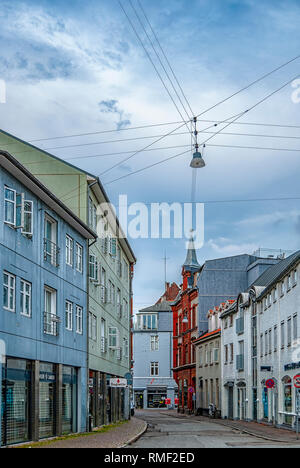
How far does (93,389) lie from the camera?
35.8 m

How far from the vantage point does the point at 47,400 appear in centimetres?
2667

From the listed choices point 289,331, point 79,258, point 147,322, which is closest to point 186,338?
point 147,322

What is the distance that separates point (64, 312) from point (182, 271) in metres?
49.5

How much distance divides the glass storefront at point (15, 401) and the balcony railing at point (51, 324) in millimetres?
2184

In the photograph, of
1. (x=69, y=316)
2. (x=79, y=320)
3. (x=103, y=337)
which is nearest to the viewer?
(x=69, y=316)

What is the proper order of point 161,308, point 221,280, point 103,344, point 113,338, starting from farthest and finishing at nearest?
point 161,308
point 221,280
point 113,338
point 103,344

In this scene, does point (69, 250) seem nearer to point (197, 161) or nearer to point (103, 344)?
point (103, 344)

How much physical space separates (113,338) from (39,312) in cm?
1733

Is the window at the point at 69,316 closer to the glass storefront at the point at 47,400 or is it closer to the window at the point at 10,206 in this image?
the glass storefront at the point at 47,400

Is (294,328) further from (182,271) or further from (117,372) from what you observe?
(182,271)

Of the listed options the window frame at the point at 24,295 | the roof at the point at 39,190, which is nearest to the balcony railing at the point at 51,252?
the roof at the point at 39,190

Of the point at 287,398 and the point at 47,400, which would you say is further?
the point at 287,398

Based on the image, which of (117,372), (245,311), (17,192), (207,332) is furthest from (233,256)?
(17,192)

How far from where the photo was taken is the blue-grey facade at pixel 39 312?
73.6 feet
